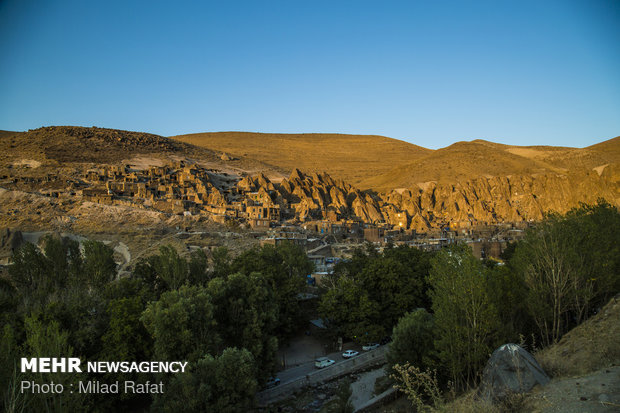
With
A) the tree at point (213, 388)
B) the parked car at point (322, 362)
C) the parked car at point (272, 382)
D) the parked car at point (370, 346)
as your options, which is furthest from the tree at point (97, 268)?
the parked car at point (370, 346)

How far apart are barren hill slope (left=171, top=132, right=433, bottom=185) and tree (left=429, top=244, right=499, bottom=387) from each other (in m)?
91.2

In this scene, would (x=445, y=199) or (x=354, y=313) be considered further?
(x=445, y=199)

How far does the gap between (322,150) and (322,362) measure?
136576 millimetres

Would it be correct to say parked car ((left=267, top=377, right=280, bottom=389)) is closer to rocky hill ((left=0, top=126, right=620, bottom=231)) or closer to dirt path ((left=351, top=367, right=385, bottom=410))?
dirt path ((left=351, top=367, right=385, bottom=410))

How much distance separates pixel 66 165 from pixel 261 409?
231 ft

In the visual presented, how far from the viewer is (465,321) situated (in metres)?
17.3

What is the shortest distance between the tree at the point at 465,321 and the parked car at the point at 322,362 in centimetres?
838

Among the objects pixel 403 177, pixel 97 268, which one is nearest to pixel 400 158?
pixel 403 177

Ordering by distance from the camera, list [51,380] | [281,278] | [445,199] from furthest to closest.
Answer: [445,199] < [281,278] < [51,380]

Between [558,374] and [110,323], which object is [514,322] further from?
[110,323]

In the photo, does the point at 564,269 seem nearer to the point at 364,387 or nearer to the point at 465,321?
the point at 465,321

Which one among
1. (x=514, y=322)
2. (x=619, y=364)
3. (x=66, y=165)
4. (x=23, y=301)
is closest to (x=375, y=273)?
(x=514, y=322)

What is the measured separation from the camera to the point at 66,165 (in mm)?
73812

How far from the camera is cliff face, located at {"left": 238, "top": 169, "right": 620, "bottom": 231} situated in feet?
206
